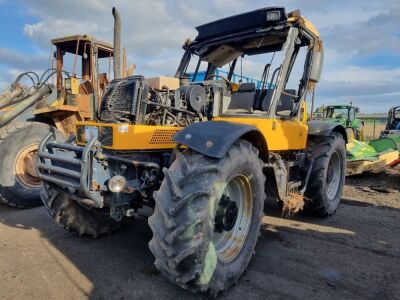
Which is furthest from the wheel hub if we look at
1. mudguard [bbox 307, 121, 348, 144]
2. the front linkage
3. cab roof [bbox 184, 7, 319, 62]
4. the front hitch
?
mudguard [bbox 307, 121, 348, 144]

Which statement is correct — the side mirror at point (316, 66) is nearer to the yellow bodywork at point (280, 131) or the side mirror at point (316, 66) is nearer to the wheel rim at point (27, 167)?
the yellow bodywork at point (280, 131)

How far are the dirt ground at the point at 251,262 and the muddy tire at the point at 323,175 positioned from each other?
0.23 m

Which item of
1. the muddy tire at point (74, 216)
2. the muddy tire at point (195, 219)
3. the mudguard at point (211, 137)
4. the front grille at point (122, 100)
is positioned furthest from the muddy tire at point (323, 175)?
the front grille at point (122, 100)

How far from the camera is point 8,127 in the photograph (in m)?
6.34

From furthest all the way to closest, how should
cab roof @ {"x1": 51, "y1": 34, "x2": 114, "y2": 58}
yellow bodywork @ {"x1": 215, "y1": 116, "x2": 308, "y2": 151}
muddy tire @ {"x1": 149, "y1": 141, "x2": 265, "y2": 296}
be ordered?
cab roof @ {"x1": 51, "y1": 34, "x2": 114, "y2": 58}
yellow bodywork @ {"x1": 215, "y1": 116, "x2": 308, "y2": 151}
muddy tire @ {"x1": 149, "y1": 141, "x2": 265, "y2": 296}

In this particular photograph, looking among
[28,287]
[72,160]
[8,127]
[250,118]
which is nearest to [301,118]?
[250,118]

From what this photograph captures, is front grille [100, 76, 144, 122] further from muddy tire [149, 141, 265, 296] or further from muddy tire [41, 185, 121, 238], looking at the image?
muddy tire [41, 185, 121, 238]

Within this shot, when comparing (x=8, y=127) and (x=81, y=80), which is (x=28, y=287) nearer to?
(x=8, y=127)

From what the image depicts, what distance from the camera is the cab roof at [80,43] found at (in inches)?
311

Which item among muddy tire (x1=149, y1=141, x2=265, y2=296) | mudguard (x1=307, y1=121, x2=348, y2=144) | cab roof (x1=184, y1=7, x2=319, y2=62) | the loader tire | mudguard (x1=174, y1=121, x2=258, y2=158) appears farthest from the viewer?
the loader tire

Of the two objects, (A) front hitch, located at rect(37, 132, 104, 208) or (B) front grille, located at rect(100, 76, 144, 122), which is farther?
(B) front grille, located at rect(100, 76, 144, 122)

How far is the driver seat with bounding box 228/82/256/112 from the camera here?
4.88 m

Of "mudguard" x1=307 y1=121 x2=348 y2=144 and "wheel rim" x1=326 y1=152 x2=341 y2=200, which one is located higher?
"mudguard" x1=307 y1=121 x2=348 y2=144

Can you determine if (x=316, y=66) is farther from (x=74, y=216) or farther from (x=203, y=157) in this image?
(x=74, y=216)
